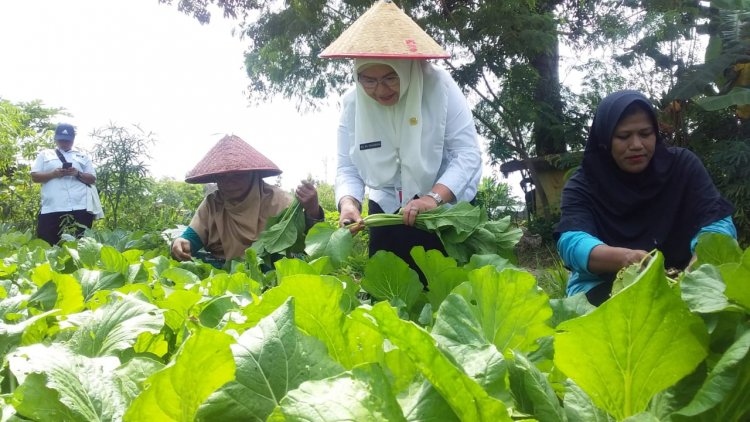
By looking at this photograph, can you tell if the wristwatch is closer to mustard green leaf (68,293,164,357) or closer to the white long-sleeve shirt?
the white long-sleeve shirt

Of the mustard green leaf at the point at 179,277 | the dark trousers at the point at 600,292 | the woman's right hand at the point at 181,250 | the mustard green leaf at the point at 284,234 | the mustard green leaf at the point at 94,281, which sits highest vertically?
the mustard green leaf at the point at 94,281

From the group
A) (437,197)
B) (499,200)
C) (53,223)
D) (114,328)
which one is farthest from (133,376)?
(499,200)

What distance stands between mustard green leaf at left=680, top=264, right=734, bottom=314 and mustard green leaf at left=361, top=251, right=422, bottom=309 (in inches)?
27.3

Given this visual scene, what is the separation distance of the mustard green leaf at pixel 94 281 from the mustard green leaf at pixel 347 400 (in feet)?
3.49

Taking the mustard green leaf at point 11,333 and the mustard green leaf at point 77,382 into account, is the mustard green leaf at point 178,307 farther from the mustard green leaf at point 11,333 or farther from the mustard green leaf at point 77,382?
the mustard green leaf at point 77,382

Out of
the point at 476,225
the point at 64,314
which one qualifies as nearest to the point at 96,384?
the point at 64,314

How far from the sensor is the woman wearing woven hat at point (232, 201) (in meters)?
3.87

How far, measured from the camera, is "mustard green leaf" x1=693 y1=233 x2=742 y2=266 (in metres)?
0.82

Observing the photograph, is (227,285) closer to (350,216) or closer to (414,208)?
(414,208)

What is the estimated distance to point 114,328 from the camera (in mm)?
795

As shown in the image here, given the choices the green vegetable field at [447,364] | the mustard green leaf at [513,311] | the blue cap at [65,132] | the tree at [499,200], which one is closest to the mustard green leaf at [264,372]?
the green vegetable field at [447,364]

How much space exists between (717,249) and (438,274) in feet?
1.57

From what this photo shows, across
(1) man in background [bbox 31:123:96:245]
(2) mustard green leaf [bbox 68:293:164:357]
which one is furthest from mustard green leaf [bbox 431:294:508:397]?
(1) man in background [bbox 31:123:96:245]

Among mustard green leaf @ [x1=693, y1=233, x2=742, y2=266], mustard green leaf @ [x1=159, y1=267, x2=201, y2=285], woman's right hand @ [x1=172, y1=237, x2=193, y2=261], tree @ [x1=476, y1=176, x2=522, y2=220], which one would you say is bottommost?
tree @ [x1=476, y1=176, x2=522, y2=220]
